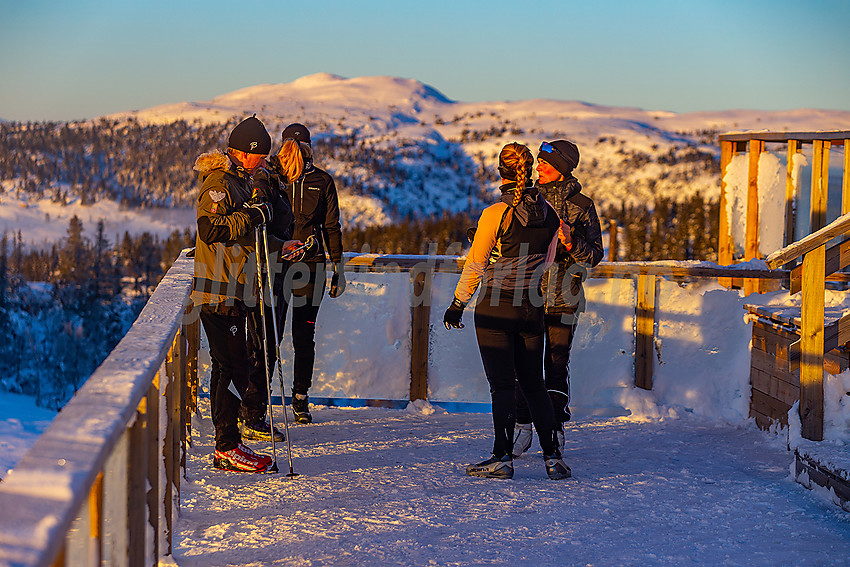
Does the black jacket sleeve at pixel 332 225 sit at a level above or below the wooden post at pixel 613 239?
above

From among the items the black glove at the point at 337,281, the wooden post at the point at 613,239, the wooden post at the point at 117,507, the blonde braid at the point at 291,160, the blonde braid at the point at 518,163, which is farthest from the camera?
the wooden post at the point at 613,239

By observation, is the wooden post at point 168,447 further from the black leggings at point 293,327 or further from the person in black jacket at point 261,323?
the black leggings at point 293,327

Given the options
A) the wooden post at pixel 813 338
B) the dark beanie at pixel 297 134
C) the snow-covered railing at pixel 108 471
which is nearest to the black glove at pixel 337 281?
the dark beanie at pixel 297 134

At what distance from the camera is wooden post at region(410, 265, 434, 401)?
21.8ft

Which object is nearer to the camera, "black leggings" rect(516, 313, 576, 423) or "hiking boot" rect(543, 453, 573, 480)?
"hiking boot" rect(543, 453, 573, 480)

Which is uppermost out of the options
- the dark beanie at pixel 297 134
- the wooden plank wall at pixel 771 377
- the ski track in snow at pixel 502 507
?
the dark beanie at pixel 297 134

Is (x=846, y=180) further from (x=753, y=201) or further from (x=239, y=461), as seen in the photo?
(x=239, y=461)

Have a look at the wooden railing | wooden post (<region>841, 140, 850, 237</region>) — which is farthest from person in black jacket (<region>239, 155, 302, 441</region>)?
wooden post (<region>841, 140, 850, 237</region>)

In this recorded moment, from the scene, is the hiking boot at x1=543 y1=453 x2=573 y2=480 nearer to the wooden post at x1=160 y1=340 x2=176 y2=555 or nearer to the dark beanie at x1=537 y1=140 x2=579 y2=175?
the dark beanie at x1=537 y1=140 x2=579 y2=175

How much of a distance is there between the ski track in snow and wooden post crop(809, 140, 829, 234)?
2390 millimetres

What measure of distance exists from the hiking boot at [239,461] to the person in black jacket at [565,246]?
164 centimetres

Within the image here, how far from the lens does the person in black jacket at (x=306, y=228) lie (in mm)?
5168

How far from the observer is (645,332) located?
260 inches

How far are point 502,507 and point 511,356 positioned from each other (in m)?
0.72
